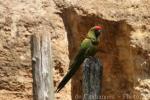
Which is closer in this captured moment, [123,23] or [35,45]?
[35,45]

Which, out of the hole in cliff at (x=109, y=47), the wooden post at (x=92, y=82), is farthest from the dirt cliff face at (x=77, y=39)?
the wooden post at (x=92, y=82)

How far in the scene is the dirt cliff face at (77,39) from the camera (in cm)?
721

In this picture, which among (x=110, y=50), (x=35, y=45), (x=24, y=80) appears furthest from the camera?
(x=110, y=50)

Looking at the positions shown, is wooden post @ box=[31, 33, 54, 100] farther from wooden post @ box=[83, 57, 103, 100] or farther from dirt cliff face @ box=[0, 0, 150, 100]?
dirt cliff face @ box=[0, 0, 150, 100]

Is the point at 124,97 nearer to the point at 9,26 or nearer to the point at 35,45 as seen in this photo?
the point at 9,26

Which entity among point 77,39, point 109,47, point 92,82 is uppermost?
point 77,39

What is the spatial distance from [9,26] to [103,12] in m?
1.36

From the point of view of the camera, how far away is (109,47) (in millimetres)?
7652

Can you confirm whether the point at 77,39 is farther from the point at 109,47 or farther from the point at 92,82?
the point at 92,82

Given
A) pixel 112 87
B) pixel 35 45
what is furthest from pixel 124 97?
pixel 35 45

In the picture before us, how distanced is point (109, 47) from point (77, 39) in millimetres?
478

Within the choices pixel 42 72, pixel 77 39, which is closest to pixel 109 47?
pixel 77 39

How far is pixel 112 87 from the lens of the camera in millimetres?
7617

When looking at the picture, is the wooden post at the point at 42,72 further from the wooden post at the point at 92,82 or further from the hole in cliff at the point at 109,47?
the hole in cliff at the point at 109,47
